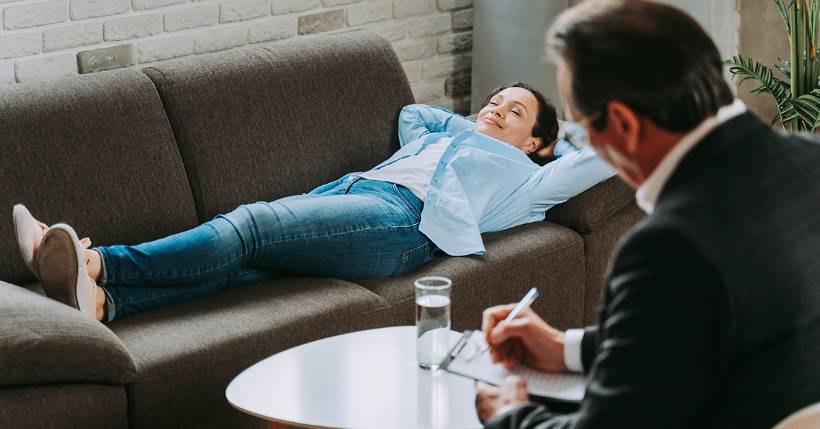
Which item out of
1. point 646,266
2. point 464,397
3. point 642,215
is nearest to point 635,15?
point 646,266

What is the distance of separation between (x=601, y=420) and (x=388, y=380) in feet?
2.77

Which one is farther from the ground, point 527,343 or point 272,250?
point 527,343

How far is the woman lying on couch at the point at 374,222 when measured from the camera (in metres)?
2.44

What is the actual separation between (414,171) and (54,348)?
1200 mm

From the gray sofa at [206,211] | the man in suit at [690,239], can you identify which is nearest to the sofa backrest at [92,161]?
the gray sofa at [206,211]

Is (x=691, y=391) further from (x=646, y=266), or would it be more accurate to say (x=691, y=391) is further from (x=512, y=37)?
(x=512, y=37)

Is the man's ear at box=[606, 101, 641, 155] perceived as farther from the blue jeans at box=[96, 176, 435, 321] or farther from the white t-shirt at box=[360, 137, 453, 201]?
the white t-shirt at box=[360, 137, 453, 201]

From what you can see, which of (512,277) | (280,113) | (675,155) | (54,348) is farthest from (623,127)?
(280,113)

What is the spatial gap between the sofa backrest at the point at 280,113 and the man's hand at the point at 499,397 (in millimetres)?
1442

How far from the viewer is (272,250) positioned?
2607 mm

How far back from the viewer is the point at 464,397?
1959 mm

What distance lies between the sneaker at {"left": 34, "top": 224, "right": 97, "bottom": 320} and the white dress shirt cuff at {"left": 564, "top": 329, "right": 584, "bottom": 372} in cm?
111

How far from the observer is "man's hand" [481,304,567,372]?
5.56ft

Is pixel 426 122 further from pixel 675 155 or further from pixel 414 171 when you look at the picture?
pixel 675 155
